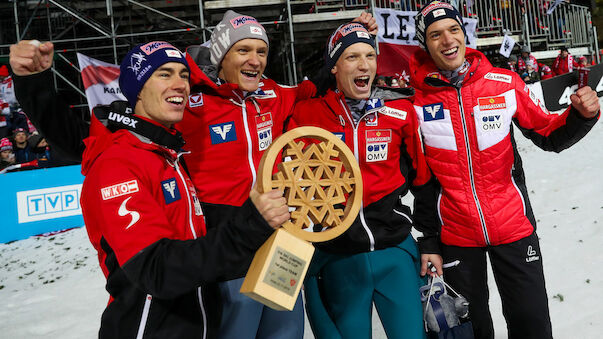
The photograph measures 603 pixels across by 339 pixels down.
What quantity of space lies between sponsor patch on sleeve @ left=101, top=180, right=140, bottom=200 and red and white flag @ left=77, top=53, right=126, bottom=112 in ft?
27.6

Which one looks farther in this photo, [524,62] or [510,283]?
[524,62]

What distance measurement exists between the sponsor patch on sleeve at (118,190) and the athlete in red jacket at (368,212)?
1.15 m

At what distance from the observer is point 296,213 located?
62.4 inches

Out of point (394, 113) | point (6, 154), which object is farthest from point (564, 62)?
point (6, 154)

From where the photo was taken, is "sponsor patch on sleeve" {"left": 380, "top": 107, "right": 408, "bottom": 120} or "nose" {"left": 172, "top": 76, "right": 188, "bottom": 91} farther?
→ "sponsor patch on sleeve" {"left": 380, "top": 107, "right": 408, "bottom": 120}

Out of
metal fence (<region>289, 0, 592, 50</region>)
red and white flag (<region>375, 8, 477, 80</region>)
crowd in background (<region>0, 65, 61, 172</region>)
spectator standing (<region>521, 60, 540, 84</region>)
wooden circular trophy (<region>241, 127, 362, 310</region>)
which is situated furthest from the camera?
metal fence (<region>289, 0, 592, 50</region>)

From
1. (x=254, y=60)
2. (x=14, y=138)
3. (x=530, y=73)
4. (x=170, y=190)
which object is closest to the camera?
(x=170, y=190)

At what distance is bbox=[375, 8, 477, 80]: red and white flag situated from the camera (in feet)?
38.8

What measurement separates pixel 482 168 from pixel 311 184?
1386mm

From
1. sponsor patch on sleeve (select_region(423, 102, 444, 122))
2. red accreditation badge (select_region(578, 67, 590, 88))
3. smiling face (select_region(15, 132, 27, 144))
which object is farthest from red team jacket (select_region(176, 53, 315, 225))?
smiling face (select_region(15, 132, 27, 144))

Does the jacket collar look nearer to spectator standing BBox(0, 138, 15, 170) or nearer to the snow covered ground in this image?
the snow covered ground

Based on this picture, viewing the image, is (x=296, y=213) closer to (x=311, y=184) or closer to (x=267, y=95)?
(x=311, y=184)

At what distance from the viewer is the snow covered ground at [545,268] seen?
3.95 metres

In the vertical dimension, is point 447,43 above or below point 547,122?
above
